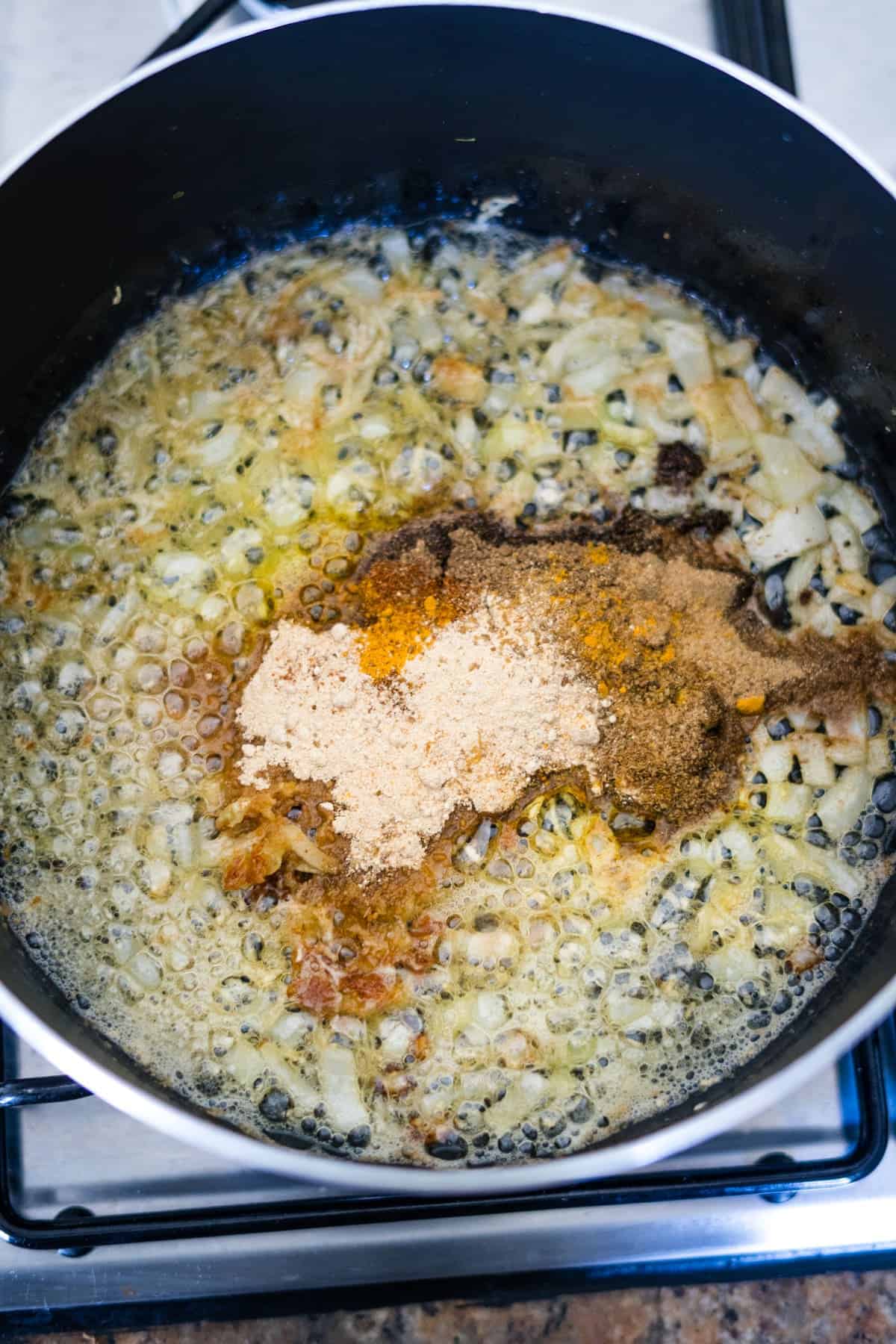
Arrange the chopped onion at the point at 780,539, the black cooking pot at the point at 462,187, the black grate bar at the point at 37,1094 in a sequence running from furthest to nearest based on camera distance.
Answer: the chopped onion at the point at 780,539 → the black cooking pot at the point at 462,187 → the black grate bar at the point at 37,1094

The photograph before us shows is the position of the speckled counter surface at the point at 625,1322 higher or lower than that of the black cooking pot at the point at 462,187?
lower

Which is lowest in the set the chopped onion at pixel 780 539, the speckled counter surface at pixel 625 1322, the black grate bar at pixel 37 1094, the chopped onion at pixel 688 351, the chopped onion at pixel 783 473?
the speckled counter surface at pixel 625 1322

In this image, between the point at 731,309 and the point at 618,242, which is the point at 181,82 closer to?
the point at 618,242

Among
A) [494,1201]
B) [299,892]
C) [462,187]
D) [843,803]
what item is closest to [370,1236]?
[494,1201]

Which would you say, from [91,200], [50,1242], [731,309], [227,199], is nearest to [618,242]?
[731,309]

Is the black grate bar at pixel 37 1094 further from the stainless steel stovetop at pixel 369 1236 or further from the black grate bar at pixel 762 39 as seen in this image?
the black grate bar at pixel 762 39

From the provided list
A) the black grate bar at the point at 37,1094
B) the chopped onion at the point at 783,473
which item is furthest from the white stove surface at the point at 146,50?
the black grate bar at the point at 37,1094

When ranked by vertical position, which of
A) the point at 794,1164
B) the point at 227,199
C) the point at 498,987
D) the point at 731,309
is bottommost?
the point at 794,1164

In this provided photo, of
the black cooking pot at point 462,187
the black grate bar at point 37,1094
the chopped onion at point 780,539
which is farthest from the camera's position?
the chopped onion at point 780,539
